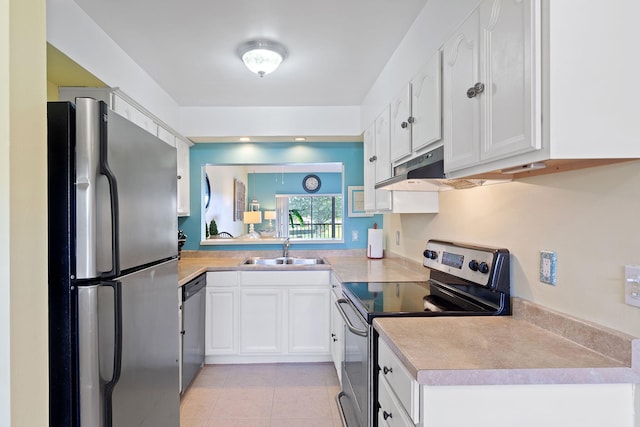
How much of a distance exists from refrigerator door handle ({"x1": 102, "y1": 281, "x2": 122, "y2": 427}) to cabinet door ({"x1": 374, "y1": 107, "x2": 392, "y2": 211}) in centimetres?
165

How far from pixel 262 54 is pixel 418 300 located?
1679 millimetres

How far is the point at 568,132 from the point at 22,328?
1.38 m

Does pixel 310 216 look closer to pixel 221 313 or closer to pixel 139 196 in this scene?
pixel 221 313

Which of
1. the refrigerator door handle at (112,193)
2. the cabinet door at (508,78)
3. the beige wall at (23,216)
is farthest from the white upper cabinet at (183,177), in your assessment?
the cabinet door at (508,78)

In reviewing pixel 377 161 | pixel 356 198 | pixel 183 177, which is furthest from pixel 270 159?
pixel 377 161

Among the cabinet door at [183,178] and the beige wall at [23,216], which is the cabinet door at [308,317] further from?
the beige wall at [23,216]

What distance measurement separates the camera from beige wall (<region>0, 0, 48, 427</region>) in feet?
2.45

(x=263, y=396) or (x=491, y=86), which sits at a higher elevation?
(x=491, y=86)

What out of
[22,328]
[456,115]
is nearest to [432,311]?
[456,115]

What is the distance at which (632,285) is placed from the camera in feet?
3.18

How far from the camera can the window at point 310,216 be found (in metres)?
4.05

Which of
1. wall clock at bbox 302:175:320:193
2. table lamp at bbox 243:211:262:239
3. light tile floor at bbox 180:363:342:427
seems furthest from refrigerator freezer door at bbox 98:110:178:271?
table lamp at bbox 243:211:262:239

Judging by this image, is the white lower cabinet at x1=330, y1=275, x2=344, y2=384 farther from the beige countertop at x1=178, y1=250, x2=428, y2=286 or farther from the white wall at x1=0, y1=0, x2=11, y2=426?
the white wall at x1=0, y1=0, x2=11, y2=426

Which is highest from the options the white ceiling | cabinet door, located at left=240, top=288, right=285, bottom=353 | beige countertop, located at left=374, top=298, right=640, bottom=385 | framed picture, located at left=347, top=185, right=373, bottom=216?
the white ceiling
